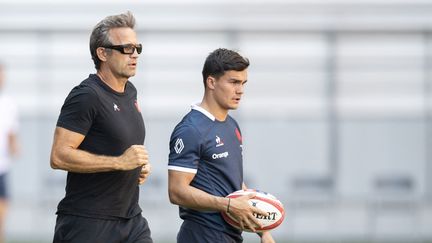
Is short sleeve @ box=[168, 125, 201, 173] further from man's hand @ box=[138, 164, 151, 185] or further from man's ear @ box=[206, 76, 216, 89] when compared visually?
man's ear @ box=[206, 76, 216, 89]

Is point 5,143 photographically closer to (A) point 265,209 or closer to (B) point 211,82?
(B) point 211,82

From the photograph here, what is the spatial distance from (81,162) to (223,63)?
122 cm

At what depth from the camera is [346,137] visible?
18484 mm

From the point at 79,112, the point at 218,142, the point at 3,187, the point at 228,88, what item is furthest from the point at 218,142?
the point at 3,187

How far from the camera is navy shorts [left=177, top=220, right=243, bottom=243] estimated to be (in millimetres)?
7332

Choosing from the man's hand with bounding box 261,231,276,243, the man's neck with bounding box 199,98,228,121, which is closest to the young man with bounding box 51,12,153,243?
the man's neck with bounding box 199,98,228,121

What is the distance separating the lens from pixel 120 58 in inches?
285

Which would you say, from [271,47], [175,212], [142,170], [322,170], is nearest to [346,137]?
[322,170]

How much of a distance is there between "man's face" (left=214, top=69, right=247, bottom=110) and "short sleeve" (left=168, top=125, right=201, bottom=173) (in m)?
0.31

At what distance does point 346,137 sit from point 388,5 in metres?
2.46

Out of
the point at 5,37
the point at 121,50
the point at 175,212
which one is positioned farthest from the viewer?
the point at 5,37

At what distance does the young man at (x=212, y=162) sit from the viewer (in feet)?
23.5

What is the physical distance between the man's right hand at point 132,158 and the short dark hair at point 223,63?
822 millimetres

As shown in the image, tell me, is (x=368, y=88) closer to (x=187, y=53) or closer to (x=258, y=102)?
(x=258, y=102)
